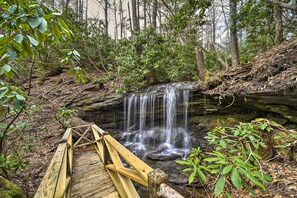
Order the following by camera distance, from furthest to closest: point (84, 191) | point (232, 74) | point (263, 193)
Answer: point (232, 74)
point (84, 191)
point (263, 193)

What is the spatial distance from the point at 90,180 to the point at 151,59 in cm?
729

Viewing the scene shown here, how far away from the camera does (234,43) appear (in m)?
7.86

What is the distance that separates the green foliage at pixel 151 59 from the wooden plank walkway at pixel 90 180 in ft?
17.7

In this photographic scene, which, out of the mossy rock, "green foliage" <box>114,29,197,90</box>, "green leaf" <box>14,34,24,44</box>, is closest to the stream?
"green foliage" <box>114,29,197,90</box>

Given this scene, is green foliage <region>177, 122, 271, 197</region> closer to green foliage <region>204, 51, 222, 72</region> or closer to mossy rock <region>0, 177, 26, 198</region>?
mossy rock <region>0, 177, 26, 198</region>

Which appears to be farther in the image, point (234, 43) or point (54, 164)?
point (234, 43)

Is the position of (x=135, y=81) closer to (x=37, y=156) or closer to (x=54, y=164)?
(x=37, y=156)

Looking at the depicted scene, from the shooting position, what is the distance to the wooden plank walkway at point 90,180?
2.92 meters

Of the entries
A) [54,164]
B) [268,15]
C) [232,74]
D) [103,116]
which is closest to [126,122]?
[103,116]

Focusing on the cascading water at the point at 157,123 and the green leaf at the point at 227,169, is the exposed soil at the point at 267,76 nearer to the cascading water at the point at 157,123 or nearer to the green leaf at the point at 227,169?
the cascading water at the point at 157,123

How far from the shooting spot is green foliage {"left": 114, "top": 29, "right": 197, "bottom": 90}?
30.3 ft

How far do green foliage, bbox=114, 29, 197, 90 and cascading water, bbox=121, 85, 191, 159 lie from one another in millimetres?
1285

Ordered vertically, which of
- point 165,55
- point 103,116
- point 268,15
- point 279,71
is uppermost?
point 268,15

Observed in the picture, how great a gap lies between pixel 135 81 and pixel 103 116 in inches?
109
